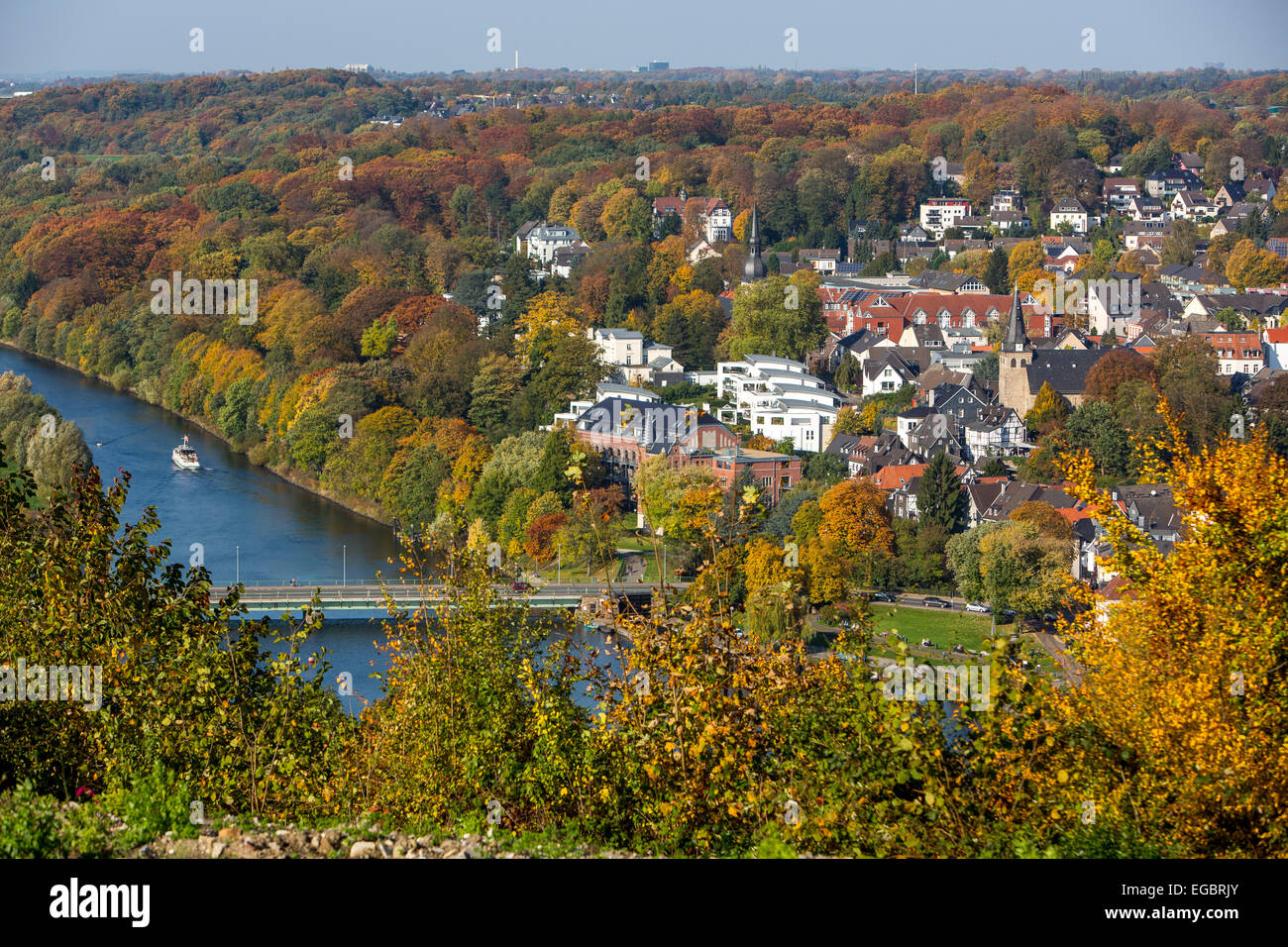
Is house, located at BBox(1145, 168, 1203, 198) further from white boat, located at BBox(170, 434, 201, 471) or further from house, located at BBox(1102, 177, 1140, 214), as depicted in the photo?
white boat, located at BBox(170, 434, 201, 471)

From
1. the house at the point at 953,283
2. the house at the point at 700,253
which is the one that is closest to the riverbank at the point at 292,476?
the house at the point at 700,253

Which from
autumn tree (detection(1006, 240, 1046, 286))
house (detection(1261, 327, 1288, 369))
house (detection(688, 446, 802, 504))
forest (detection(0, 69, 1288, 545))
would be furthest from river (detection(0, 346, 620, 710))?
autumn tree (detection(1006, 240, 1046, 286))

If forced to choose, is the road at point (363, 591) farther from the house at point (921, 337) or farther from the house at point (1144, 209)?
the house at point (1144, 209)

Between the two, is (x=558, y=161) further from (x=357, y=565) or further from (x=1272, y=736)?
(x=1272, y=736)

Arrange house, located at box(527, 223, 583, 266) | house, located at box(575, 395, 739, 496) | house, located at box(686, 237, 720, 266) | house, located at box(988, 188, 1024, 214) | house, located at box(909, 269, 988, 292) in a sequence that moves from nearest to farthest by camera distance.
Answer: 1. house, located at box(575, 395, 739, 496)
2. house, located at box(909, 269, 988, 292)
3. house, located at box(686, 237, 720, 266)
4. house, located at box(527, 223, 583, 266)
5. house, located at box(988, 188, 1024, 214)

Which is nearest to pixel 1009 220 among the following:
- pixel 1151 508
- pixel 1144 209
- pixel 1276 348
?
pixel 1144 209
